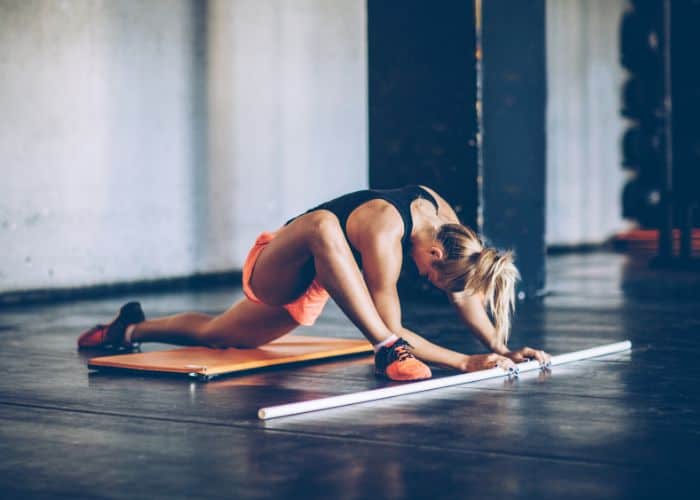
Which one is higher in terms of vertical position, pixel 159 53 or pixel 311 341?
pixel 159 53

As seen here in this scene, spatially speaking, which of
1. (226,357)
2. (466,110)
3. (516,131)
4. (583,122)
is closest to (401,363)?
(226,357)

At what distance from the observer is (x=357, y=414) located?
3131 millimetres

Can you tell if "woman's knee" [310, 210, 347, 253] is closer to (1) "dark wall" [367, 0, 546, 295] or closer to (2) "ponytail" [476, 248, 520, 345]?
(2) "ponytail" [476, 248, 520, 345]

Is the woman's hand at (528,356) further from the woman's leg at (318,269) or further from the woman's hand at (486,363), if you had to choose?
the woman's leg at (318,269)

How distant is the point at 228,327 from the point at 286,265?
531 mm

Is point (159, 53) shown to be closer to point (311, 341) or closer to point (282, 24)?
point (282, 24)

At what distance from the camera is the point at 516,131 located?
7.03 meters

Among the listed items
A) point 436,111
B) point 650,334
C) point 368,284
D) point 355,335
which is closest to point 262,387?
point 368,284

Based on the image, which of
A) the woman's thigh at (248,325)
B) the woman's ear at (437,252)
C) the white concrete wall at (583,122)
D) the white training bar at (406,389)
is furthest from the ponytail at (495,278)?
the white concrete wall at (583,122)

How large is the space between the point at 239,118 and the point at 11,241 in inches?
90.6

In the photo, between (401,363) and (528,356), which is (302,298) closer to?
(401,363)

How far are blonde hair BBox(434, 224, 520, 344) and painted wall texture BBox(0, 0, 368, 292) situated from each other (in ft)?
13.6

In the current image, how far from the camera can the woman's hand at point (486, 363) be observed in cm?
368

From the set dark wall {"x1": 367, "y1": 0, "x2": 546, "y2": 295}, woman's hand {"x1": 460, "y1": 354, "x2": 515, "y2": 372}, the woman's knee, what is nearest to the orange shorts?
the woman's knee
